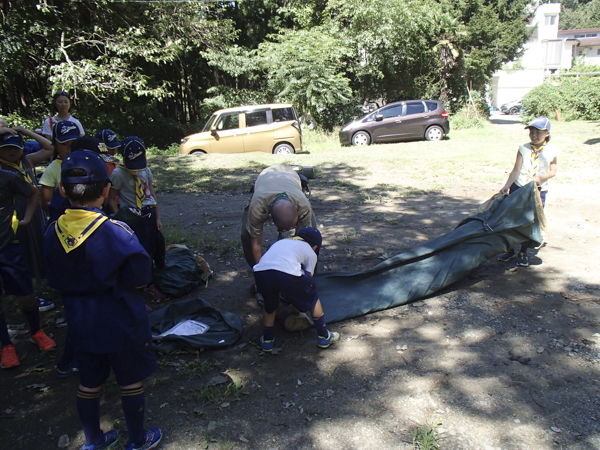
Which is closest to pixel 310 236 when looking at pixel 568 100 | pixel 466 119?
pixel 466 119

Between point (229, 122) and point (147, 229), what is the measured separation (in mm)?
10394

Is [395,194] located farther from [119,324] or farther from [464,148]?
[119,324]

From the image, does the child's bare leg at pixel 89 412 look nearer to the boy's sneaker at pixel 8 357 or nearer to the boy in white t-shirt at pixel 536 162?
the boy's sneaker at pixel 8 357

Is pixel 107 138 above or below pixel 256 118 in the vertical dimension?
below

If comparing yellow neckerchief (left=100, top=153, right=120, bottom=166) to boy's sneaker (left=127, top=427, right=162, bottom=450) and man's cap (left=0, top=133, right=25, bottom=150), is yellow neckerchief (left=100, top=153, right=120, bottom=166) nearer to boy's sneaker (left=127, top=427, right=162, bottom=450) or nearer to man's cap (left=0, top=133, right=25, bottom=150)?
man's cap (left=0, top=133, right=25, bottom=150)

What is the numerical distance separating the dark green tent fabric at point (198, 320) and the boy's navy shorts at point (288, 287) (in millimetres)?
544

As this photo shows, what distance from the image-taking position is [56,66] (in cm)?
1327

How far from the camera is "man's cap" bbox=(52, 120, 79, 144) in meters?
3.64

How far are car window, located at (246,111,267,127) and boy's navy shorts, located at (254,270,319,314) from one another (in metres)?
11.4

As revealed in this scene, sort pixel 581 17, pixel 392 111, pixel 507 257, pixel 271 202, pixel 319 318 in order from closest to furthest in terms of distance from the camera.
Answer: pixel 319 318, pixel 271 202, pixel 507 257, pixel 392 111, pixel 581 17

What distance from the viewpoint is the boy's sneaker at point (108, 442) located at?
2.39 meters

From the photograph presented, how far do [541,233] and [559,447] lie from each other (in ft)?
8.41

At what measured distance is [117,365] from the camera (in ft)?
7.41

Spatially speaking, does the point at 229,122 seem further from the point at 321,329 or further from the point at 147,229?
the point at 321,329
